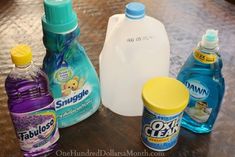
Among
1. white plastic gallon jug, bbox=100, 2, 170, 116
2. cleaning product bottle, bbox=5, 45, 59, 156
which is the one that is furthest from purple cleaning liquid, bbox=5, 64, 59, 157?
white plastic gallon jug, bbox=100, 2, 170, 116

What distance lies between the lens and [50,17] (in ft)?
1.84

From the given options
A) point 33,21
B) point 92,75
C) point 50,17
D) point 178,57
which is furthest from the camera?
point 33,21

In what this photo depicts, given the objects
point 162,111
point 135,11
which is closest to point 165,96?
point 162,111

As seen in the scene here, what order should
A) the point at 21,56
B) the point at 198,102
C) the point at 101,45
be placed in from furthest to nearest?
the point at 101,45
the point at 198,102
the point at 21,56

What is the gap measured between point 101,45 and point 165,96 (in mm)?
319

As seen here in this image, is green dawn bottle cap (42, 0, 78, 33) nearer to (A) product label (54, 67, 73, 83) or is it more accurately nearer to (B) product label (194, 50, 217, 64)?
(A) product label (54, 67, 73, 83)

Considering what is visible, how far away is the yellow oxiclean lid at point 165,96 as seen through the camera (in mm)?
583

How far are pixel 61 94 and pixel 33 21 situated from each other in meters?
0.42

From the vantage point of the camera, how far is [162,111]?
0.58 m

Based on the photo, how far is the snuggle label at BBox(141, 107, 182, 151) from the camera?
1.95ft

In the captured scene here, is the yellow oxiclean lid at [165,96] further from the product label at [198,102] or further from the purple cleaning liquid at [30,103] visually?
the purple cleaning liquid at [30,103]

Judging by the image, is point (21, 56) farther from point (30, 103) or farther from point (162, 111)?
point (162, 111)

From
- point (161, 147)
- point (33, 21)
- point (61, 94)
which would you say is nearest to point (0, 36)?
point (33, 21)

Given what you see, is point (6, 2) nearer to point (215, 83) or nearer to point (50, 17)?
point (50, 17)
